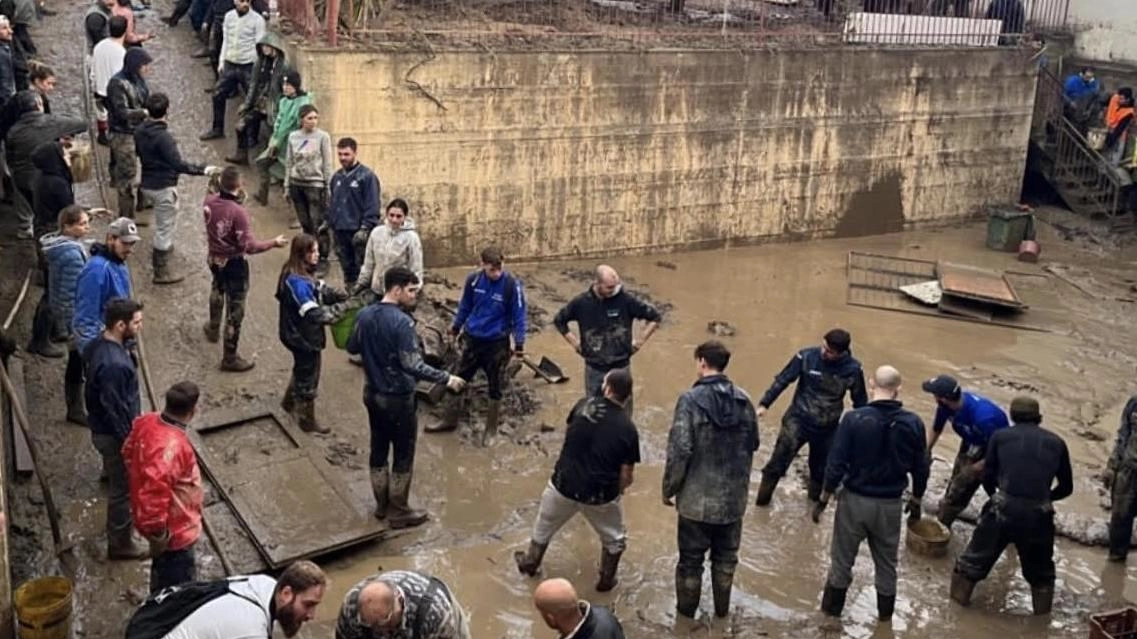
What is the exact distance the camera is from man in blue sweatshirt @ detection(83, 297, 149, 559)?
6.64m

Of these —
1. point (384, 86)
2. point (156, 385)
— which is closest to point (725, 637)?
point (156, 385)

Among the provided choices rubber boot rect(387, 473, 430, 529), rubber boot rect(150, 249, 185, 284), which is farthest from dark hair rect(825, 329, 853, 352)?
rubber boot rect(150, 249, 185, 284)

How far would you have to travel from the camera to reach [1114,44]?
2094 cm

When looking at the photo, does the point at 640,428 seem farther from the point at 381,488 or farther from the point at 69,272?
the point at 69,272

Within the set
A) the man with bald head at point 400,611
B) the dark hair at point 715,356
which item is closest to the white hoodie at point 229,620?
the man with bald head at point 400,611

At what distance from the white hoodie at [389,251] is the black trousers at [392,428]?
1834mm

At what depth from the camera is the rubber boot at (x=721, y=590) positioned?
7.39 m

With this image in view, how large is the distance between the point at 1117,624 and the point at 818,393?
8.60 ft

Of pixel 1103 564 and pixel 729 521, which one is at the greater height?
pixel 729 521

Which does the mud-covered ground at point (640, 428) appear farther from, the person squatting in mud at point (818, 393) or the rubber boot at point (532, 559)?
A: the person squatting in mud at point (818, 393)

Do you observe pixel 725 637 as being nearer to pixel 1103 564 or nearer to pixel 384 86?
pixel 1103 564

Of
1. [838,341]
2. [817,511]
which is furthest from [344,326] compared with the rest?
[817,511]

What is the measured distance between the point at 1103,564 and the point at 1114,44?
15.4 m

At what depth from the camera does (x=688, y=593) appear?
24.2 ft
